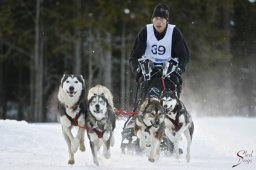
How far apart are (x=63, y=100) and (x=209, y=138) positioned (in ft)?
17.9

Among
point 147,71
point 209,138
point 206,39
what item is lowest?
point 209,138

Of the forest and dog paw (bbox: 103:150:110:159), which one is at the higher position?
the forest

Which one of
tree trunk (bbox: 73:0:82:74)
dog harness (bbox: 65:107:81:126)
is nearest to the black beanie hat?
dog harness (bbox: 65:107:81:126)

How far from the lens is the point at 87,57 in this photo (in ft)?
110

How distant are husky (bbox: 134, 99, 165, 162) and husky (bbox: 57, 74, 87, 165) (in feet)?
2.33

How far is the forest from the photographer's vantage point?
30125mm

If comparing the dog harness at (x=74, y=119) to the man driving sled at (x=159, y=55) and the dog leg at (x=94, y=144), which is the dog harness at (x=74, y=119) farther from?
the man driving sled at (x=159, y=55)

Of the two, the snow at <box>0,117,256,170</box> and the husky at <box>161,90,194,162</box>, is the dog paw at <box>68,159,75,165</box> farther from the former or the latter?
the husky at <box>161,90,194,162</box>

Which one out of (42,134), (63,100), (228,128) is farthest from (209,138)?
(63,100)

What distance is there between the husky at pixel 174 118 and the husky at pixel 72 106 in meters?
1.11

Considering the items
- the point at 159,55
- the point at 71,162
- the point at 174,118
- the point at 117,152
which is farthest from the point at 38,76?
the point at 71,162

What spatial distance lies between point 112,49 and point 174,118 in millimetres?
23566

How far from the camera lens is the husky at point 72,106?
8617mm

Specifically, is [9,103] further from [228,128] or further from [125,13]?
[228,128]
